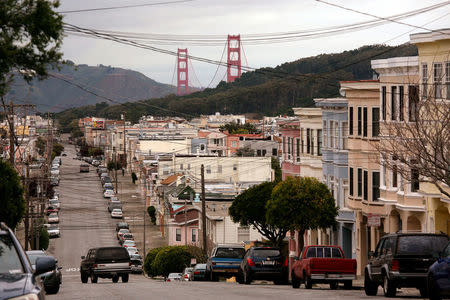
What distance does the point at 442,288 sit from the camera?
18156mm

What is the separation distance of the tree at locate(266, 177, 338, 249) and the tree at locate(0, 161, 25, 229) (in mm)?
22469

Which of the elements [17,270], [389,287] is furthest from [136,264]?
[17,270]

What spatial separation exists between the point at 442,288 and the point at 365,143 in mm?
28510

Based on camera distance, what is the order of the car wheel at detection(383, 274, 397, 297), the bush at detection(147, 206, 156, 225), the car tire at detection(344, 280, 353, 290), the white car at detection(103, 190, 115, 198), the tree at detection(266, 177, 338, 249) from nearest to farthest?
1. the car wheel at detection(383, 274, 397, 297)
2. the car tire at detection(344, 280, 353, 290)
3. the tree at detection(266, 177, 338, 249)
4. the bush at detection(147, 206, 156, 225)
5. the white car at detection(103, 190, 115, 198)

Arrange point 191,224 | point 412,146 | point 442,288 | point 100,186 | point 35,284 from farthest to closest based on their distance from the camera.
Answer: point 100,186 → point 191,224 → point 412,146 → point 442,288 → point 35,284

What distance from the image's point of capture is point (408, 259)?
22.3 metres

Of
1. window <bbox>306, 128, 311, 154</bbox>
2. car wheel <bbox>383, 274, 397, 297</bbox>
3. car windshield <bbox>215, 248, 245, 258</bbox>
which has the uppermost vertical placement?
window <bbox>306, 128, 311, 154</bbox>

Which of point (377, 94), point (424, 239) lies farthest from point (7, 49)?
point (377, 94)

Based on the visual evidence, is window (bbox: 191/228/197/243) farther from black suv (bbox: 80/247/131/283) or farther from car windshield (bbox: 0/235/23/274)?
car windshield (bbox: 0/235/23/274)

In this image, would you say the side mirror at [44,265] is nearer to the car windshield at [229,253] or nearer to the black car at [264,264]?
the black car at [264,264]

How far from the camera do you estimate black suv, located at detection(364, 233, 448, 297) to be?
22141 millimetres

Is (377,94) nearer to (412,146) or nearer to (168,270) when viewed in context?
(412,146)

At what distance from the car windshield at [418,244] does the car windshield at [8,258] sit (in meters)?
12.7

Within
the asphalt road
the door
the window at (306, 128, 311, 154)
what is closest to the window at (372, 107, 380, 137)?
the door
